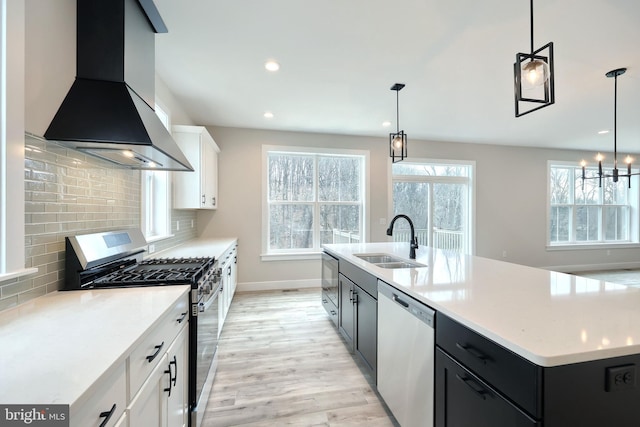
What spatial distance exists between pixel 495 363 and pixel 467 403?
27 centimetres

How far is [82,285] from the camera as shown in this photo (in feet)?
4.99

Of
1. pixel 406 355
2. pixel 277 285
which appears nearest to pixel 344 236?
pixel 277 285

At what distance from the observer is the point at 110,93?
1.52 metres

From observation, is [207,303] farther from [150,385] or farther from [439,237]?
[439,237]

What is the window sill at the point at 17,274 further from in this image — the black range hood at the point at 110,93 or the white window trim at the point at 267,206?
the white window trim at the point at 267,206

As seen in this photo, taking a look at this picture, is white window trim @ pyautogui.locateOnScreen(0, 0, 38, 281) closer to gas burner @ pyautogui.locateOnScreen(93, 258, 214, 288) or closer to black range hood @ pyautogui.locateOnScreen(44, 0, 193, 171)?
black range hood @ pyautogui.locateOnScreen(44, 0, 193, 171)

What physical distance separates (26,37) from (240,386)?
7.95 feet

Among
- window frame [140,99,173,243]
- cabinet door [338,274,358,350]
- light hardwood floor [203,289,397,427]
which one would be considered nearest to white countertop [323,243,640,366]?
cabinet door [338,274,358,350]

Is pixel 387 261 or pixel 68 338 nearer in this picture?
pixel 68 338

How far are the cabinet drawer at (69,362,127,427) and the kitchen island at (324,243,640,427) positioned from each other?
1.23 meters

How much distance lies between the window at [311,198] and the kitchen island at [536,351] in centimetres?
350

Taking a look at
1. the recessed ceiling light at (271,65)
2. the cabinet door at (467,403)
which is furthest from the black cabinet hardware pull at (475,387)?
the recessed ceiling light at (271,65)

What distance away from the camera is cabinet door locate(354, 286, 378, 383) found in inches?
77.6

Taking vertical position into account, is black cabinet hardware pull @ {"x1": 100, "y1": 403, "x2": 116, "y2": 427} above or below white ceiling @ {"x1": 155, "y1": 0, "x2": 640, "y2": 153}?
below
